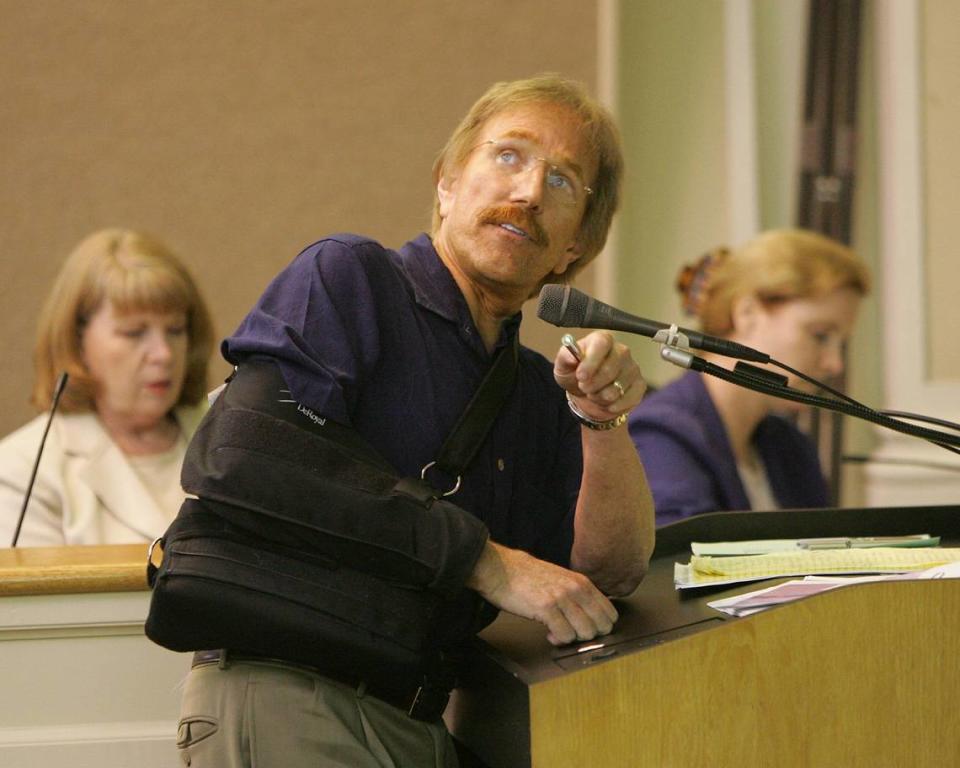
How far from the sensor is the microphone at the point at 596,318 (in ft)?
3.84

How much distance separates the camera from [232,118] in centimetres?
370

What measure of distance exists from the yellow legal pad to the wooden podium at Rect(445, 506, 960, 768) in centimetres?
22

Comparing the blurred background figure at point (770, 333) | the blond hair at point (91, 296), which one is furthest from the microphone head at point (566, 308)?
the blond hair at point (91, 296)

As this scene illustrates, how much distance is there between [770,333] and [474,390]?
5.47 ft

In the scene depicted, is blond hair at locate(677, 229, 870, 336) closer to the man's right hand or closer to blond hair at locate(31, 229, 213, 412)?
blond hair at locate(31, 229, 213, 412)

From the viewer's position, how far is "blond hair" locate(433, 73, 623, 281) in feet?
5.53

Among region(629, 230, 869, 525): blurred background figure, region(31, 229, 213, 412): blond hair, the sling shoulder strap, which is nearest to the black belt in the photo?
the sling shoulder strap

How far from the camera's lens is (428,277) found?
5.07 ft

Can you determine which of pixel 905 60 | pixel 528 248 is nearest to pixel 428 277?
pixel 528 248

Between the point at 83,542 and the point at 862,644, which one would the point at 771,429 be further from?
the point at 862,644

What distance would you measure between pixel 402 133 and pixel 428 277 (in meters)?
2.31

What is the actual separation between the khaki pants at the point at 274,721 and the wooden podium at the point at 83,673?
39 cm

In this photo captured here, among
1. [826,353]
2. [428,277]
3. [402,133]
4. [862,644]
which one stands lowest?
[862,644]

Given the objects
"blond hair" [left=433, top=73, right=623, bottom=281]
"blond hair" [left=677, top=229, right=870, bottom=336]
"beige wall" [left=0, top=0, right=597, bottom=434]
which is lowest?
"blond hair" [left=433, top=73, right=623, bottom=281]
